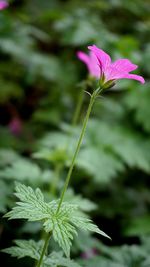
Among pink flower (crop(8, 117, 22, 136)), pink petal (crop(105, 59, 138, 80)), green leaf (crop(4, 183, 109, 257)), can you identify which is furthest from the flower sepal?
pink flower (crop(8, 117, 22, 136))

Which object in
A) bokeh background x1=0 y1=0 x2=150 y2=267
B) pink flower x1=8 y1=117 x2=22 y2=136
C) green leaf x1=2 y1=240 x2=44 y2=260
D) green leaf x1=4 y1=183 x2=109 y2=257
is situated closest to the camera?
green leaf x1=4 y1=183 x2=109 y2=257

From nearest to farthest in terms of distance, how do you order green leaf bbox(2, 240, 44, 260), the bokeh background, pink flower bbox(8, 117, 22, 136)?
green leaf bbox(2, 240, 44, 260)
the bokeh background
pink flower bbox(8, 117, 22, 136)

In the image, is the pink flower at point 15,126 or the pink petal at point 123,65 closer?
the pink petal at point 123,65

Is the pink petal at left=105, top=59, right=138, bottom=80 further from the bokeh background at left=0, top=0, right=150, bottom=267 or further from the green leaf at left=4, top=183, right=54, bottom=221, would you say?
the bokeh background at left=0, top=0, right=150, bottom=267

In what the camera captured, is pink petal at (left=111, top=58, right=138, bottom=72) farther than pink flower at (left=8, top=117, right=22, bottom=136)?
No

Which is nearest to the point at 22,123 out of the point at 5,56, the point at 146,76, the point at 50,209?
the point at 5,56

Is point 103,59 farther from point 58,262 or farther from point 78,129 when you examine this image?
point 78,129

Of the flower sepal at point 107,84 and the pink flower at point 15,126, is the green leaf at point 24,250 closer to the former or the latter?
the flower sepal at point 107,84

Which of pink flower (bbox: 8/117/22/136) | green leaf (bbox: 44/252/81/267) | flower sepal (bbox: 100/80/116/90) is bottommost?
green leaf (bbox: 44/252/81/267)

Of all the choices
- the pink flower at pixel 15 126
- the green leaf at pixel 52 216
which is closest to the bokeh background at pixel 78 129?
the pink flower at pixel 15 126
